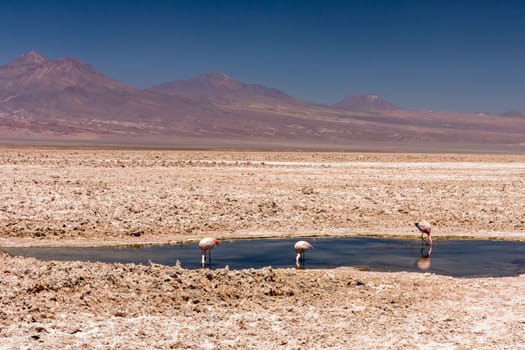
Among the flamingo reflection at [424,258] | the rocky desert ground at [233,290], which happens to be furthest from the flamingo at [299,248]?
the flamingo reflection at [424,258]

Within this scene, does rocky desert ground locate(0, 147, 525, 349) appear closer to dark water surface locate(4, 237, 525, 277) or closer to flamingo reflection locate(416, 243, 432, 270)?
dark water surface locate(4, 237, 525, 277)

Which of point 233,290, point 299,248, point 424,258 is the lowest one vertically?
point 424,258

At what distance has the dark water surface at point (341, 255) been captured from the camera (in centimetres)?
1528

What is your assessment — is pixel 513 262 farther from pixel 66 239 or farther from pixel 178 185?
pixel 178 185

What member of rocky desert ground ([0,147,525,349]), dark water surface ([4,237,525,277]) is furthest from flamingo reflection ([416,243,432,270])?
rocky desert ground ([0,147,525,349])

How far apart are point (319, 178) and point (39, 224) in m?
18.6

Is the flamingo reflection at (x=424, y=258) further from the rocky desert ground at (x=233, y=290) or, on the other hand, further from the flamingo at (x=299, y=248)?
the flamingo at (x=299, y=248)

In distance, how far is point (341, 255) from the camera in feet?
54.2

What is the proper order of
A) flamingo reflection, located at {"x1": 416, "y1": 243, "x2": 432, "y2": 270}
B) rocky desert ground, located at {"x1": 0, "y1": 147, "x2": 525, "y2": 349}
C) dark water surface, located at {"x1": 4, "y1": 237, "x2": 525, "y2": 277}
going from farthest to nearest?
flamingo reflection, located at {"x1": 416, "y1": 243, "x2": 432, "y2": 270}, dark water surface, located at {"x1": 4, "y1": 237, "x2": 525, "y2": 277}, rocky desert ground, located at {"x1": 0, "y1": 147, "x2": 525, "y2": 349}

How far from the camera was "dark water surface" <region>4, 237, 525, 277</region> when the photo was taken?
50.1 ft

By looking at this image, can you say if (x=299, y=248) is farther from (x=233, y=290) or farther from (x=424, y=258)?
(x=233, y=290)

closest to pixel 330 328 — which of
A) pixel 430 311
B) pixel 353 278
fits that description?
pixel 430 311

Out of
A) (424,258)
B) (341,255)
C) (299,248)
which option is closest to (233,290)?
(299,248)

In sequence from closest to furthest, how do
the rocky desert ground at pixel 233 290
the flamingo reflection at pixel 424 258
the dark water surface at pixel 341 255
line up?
the rocky desert ground at pixel 233 290
the dark water surface at pixel 341 255
the flamingo reflection at pixel 424 258
